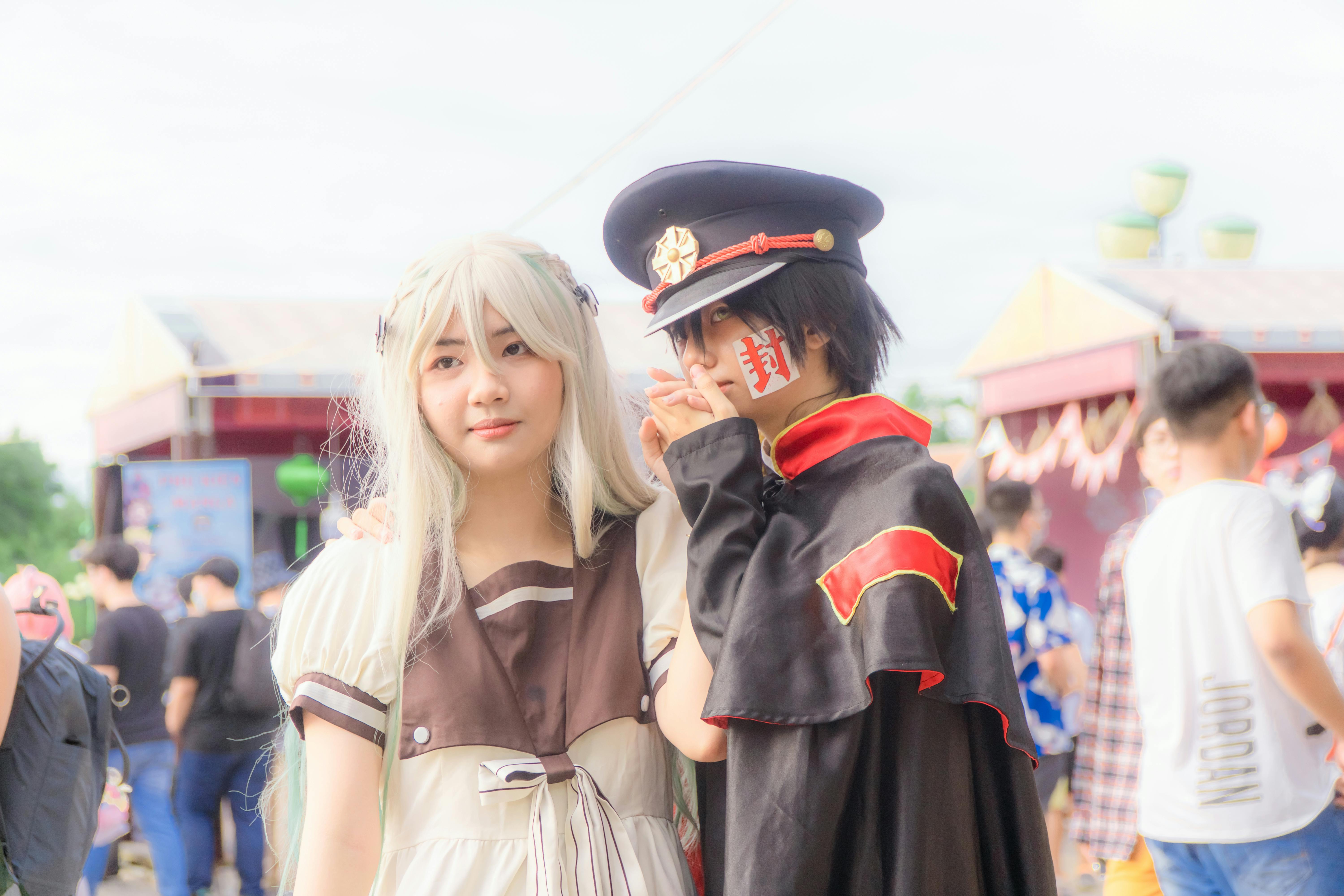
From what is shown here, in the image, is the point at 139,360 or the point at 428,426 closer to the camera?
the point at 428,426

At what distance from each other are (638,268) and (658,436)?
297 mm

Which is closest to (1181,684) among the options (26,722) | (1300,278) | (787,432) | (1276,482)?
(787,432)

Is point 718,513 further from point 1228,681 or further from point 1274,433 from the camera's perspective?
point 1274,433

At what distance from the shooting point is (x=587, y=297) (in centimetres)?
161

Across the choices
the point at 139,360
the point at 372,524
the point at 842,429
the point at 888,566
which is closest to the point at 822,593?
the point at 888,566

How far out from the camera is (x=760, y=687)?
4.06 feet

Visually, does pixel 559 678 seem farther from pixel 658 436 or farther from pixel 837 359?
pixel 837 359

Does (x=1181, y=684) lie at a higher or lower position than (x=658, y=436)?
lower

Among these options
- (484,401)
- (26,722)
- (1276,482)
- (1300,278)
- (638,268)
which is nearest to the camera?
(484,401)

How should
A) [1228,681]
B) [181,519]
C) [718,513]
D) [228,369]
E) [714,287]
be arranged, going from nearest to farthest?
[718,513]
[714,287]
[1228,681]
[181,519]
[228,369]

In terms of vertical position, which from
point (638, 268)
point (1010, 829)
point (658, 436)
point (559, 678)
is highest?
point (638, 268)

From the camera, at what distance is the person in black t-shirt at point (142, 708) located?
4902 millimetres

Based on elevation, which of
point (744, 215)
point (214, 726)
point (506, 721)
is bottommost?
point (214, 726)

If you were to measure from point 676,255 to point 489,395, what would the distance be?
32cm
